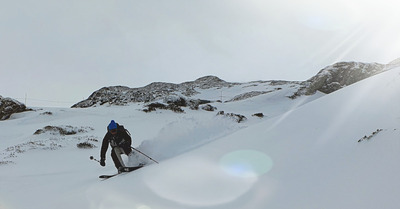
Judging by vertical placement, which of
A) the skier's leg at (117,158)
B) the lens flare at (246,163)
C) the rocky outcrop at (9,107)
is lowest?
the skier's leg at (117,158)

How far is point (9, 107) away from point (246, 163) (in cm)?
3471

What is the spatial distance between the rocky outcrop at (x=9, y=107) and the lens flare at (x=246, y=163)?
32.5m

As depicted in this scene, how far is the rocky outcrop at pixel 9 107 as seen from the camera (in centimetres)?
3006

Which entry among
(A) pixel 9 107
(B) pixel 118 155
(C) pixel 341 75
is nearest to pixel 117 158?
(B) pixel 118 155

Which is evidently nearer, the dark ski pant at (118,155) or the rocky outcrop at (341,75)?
the dark ski pant at (118,155)

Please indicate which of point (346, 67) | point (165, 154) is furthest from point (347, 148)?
point (346, 67)

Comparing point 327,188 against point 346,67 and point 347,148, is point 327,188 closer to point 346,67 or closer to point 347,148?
point 347,148

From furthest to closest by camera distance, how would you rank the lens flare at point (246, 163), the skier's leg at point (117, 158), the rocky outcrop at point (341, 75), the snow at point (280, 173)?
the rocky outcrop at point (341, 75) < the skier's leg at point (117, 158) < the lens flare at point (246, 163) < the snow at point (280, 173)

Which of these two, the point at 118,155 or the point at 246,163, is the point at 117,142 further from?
the point at 246,163

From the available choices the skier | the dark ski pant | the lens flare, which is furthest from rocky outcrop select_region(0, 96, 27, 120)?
the lens flare

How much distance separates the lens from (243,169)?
4.62 meters

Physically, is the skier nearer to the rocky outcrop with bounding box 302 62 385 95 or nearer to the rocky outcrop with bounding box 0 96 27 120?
the rocky outcrop with bounding box 0 96 27 120

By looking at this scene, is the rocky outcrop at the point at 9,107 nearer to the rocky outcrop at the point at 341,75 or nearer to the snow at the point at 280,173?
the snow at the point at 280,173

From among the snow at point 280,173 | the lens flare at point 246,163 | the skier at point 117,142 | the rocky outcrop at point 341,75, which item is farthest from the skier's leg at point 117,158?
the rocky outcrop at point 341,75
